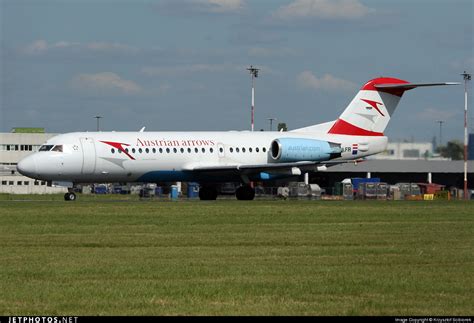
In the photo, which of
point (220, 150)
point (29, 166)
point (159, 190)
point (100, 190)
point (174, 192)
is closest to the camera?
point (29, 166)

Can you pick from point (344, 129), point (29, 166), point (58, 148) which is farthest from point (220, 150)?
point (29, 166)

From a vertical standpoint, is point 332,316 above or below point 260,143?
below

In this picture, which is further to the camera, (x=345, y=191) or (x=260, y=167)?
(x=345, y=191)

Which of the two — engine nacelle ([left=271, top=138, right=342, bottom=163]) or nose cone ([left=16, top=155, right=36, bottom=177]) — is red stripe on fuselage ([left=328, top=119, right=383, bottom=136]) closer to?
engine nacelle ([left=271, top=138, right=342, bottom=163])

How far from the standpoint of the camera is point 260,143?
5841 centimetres

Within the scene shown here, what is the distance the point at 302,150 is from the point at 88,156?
11.2 metres

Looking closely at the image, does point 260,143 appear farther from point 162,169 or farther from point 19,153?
point 19,153

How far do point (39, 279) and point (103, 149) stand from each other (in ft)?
115

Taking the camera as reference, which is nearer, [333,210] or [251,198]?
[333,210]

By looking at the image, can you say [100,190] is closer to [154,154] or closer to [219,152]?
[219,152]

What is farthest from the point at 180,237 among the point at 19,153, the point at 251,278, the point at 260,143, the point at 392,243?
the point at 19,153

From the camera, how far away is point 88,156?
54250 millimetres

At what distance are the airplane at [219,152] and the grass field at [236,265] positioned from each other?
1618 cm

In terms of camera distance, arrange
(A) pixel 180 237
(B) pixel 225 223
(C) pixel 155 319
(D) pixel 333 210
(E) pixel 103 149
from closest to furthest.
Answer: (C) pixel 155 319 → (A) pixel 180 237 → (B) pixel 225 223 → (D) pixel 333 210 → (E) pixel 103 149
